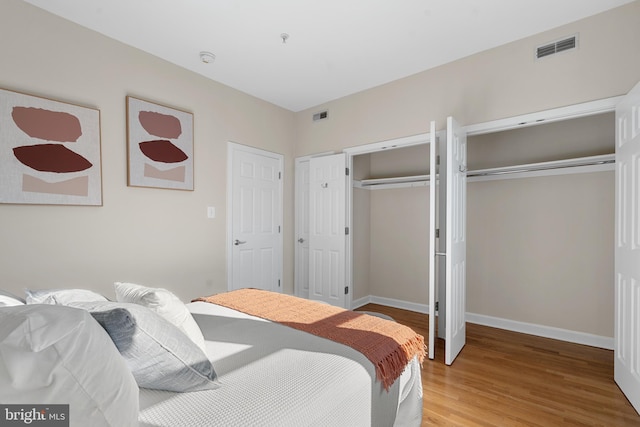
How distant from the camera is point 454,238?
282cm

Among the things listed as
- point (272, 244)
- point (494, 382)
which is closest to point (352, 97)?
point (272, 244)

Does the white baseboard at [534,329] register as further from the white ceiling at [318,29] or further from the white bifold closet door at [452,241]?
the white ceiling at [318,29]

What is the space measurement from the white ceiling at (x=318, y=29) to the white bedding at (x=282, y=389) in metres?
2.29

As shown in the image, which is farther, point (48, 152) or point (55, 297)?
point (48, 152)

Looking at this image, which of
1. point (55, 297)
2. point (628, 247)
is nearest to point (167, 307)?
point (55, 297)

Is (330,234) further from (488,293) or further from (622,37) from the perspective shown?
(622,37)

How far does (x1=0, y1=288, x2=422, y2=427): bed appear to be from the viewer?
76 cm

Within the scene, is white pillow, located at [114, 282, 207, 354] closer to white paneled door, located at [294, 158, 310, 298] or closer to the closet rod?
white paneled door, located at [294, 158, 310, 298]

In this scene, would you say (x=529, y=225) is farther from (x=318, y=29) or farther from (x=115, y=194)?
(x=115, y=194)

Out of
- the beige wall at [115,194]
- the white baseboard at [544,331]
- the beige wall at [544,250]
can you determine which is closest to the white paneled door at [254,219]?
the beige wall at [115,194]

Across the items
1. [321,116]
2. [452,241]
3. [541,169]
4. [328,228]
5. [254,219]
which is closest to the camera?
[452,241]

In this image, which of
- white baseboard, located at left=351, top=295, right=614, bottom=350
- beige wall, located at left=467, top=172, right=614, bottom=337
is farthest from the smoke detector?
white baseboard, located at left=351, top=295, right=614, bottom=350

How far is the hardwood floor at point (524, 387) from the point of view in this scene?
1.99 meters

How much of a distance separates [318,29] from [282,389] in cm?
265
